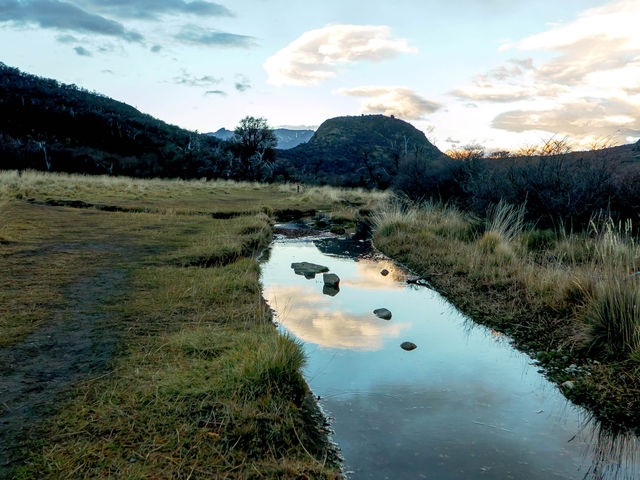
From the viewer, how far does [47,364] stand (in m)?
4.36

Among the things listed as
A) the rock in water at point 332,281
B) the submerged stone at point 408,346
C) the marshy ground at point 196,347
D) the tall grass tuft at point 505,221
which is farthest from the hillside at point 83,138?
the submerged stone at point 408,346

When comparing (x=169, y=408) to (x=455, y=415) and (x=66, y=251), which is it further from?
(x=66, y=251)

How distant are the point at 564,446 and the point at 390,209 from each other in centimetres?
1420

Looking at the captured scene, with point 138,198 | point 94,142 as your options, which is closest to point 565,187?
point 138,198

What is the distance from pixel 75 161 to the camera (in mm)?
46219

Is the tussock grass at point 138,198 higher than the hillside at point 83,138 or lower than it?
lower

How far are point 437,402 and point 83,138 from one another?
204 ft

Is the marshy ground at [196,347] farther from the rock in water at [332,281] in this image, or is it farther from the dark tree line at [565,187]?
the rock in water at [332,281]

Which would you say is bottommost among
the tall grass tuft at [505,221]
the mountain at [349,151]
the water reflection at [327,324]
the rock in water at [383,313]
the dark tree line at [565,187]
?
the water reflection at [327,324]

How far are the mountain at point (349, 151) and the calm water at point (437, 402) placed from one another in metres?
37.8

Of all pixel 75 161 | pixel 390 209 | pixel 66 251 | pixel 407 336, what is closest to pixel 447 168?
pixel 390 209

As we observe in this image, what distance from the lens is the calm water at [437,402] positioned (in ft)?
11.8

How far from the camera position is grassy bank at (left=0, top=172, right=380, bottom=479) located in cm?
310

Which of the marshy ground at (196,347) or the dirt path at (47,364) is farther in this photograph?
the dirt path at (47,364)
